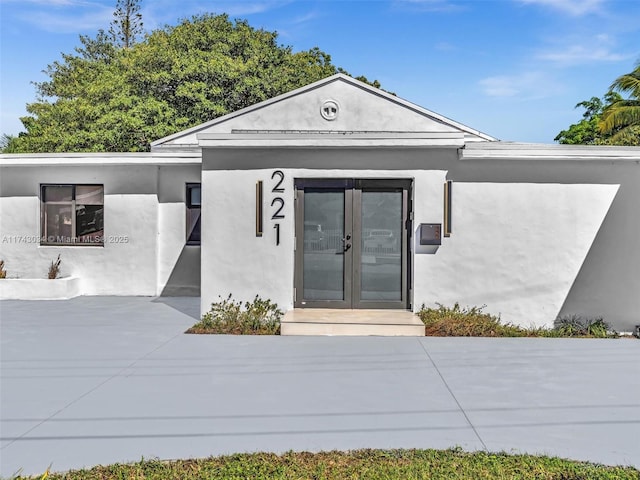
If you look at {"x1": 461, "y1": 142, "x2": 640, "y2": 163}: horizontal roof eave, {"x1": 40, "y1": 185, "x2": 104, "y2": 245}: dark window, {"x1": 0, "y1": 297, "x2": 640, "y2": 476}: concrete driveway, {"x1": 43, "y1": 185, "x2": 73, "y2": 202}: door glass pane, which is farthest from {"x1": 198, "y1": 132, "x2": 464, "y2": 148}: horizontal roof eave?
{"x1": 43, "y1": 185, "x2": 73, "y2": 202}: door glass pane

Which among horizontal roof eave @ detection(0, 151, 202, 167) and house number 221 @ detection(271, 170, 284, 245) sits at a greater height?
horizontal roof eave @ detection(0, 151, 202, 167)

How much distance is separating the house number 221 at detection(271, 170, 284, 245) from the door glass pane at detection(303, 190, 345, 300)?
1.49 ft

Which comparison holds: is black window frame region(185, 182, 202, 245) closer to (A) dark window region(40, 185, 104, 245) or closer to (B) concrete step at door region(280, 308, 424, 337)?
(A) dark window region(40, 185, 104, 245)

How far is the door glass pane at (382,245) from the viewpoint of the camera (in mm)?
8633

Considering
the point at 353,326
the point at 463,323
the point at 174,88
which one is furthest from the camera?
the point at 174,88

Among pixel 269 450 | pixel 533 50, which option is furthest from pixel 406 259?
pixel 533 50

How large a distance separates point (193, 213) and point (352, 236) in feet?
17.3

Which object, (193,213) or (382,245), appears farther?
(193,213)

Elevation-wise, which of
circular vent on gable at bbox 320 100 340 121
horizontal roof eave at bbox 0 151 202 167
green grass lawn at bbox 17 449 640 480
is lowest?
green grass lawn at bbox 17 449 640 480

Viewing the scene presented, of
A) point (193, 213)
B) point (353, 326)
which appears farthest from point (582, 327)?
point (193, 213)

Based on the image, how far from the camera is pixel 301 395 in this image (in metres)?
5.12

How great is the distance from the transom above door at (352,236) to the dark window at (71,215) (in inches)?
256

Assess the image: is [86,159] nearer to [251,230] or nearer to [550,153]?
[251,230]

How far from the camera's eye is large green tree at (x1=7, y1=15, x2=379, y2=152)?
68.8 ft
